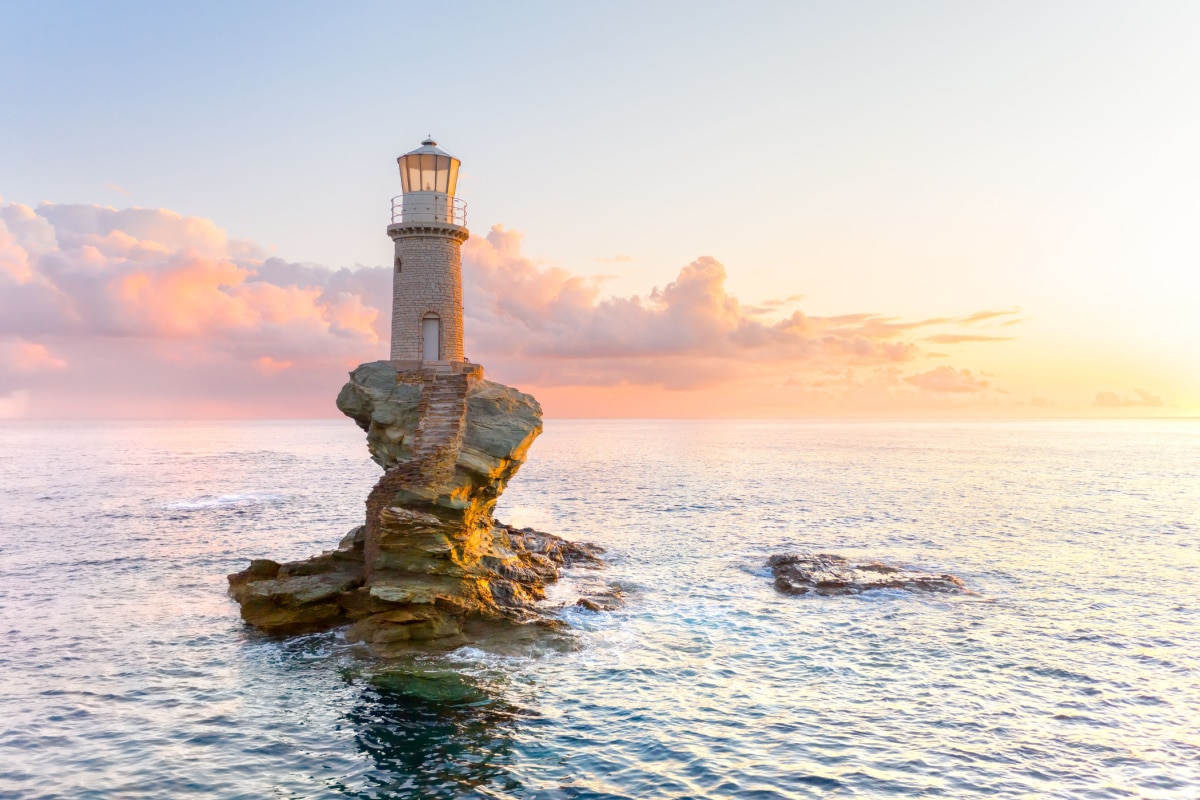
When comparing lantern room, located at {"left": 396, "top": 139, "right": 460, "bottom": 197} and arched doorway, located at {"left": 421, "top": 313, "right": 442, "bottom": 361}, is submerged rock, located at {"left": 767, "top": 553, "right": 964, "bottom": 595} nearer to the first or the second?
arched doorway, located at {"left": 421, "top": 313, "right": 442, "bottom": 361}

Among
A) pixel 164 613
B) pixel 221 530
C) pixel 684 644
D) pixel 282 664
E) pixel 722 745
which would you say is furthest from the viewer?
pixel 221 530

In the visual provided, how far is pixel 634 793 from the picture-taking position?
17453 mm

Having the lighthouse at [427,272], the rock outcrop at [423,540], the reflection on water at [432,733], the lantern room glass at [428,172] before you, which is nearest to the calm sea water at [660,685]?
the reflection on water at [432,733]

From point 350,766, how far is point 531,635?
10.2 meters

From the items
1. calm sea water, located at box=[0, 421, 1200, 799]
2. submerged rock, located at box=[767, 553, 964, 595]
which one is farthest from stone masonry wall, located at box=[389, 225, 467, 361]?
submerged rock, located at box=[767, 553, 964, 595]

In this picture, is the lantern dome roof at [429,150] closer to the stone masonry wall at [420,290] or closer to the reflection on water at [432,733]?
the stone masonry wall at [420,290]

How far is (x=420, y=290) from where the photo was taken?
37844 mm

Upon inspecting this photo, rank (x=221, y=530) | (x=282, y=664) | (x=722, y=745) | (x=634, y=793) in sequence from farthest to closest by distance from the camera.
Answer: (x=221, y=530), (x=282, y=664), (x=722, y=745), (x=634, y=793)

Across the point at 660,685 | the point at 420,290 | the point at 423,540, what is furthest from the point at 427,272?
the point at 660,685

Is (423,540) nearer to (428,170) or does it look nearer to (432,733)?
(432,733)

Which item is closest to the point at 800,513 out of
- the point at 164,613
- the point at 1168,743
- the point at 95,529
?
the point at 1168,743

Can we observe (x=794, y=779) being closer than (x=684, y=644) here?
Yes

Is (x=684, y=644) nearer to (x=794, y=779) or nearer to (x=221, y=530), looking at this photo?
(x=794, y=779)

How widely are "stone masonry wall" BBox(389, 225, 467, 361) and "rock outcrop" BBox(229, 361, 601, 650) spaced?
2.14 m
